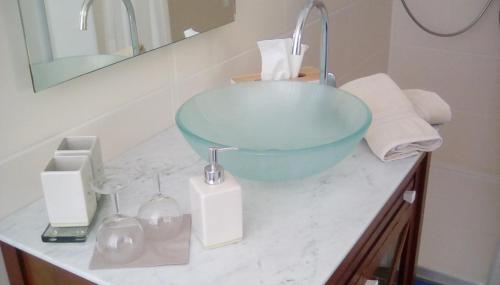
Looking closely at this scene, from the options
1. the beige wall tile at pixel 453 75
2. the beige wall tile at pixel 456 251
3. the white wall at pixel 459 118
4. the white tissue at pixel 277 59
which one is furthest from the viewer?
the beige wall tile at pixel 453 75

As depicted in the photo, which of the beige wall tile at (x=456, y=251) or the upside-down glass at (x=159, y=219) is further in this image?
the beige wall tile at (x=456, y=251)

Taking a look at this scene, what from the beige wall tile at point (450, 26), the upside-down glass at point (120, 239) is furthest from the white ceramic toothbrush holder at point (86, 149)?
the beige wall tile at point (450, 26)

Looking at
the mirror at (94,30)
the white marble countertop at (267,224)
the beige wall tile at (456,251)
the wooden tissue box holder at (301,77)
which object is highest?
the mirror at (94,30)

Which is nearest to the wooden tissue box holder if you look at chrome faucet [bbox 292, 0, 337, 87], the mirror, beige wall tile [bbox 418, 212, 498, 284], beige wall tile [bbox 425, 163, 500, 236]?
chrome faucet [bbox 292, 0, 337, 87]

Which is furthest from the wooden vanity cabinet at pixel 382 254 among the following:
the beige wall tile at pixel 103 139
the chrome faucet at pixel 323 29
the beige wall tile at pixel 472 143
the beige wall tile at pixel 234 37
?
the beige wall tile at pixel 472 143

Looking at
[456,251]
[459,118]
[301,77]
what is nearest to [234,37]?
[301,77]

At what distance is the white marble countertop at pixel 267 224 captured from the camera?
827 millimetres

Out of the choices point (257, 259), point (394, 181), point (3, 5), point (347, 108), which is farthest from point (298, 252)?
point (3, 5)

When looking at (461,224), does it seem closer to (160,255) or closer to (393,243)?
(393,243)

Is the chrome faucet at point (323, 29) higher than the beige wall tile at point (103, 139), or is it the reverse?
the chrome faucet at point (323, 29)

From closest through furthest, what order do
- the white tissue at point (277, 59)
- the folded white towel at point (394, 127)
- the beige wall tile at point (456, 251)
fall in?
the folded white towel at point (394, 127)
the white tissue at point (277, 59)
the beige wall tile at point (456, 251)

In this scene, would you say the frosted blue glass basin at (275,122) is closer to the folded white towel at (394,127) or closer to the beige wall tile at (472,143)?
the folded white towel at (394,127)

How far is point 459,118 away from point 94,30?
197cm

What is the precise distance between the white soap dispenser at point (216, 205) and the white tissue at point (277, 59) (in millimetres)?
490
